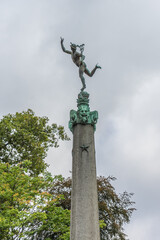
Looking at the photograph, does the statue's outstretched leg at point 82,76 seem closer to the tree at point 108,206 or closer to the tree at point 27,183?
the tree at point 27,183

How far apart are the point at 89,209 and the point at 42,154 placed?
1327cm

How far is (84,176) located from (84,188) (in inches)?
11.9

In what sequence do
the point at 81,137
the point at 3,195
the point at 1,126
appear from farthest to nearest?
1. the point at 1,126
2. the point at 3,195
3. the point at 81,137

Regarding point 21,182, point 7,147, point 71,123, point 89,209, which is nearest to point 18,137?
point 7,147

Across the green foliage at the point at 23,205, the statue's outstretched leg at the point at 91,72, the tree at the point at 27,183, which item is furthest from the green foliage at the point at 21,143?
the statue's outstretched leg at the point at 91,72

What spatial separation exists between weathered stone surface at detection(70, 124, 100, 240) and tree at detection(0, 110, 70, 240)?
540 centimetres

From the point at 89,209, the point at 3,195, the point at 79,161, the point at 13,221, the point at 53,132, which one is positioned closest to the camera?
the point at 89,209

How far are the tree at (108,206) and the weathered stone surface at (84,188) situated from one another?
13682 millimetres

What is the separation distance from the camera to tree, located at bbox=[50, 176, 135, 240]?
64.1 feet

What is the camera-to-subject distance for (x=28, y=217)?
10523 mm

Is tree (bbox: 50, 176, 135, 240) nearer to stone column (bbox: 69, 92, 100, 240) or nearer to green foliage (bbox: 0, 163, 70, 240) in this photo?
green foliage (bbox: 0, 163, 70, 240)

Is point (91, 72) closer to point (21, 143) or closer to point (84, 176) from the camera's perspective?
point (84, 176)

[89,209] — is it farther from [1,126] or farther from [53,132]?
[53,132]

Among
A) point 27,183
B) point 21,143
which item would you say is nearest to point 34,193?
point 27,183
